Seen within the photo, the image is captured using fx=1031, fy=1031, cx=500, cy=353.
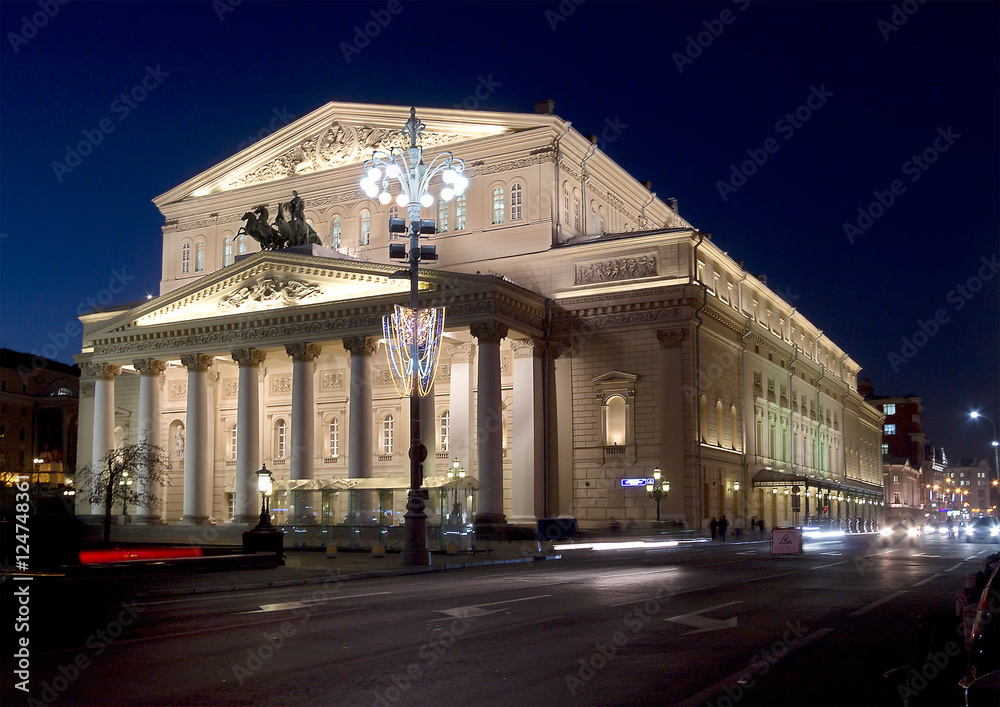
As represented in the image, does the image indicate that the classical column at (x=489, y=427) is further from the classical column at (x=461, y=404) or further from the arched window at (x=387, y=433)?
the arched window at (x=387, y=433)

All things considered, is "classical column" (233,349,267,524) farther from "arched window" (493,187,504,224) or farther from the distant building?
the distant building

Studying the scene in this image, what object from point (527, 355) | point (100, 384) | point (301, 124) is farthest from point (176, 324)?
point (527, 355)

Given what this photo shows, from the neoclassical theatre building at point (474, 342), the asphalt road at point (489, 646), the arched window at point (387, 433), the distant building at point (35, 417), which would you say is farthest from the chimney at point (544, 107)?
the distant building at point (35, 417)

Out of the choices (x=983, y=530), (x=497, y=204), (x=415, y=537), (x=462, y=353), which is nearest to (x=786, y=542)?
(x=415, y=537)

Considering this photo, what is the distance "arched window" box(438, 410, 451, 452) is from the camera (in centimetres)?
5659

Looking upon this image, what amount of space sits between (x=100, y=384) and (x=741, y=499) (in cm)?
3627

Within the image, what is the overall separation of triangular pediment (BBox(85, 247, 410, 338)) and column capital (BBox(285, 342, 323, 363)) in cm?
197

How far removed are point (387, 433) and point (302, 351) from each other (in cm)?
976

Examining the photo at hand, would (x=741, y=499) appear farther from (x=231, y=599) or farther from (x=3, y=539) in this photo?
(x=3, y=539)

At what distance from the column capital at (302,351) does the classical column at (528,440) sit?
1004cm

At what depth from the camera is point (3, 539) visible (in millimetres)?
12312

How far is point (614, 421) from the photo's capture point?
5153 centimetres

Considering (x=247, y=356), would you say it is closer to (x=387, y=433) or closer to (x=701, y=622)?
(x=387, y=433)

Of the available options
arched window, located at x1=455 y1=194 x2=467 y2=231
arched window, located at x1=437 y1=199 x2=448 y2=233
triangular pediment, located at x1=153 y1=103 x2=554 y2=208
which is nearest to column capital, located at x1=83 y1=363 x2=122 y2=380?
triangular pediment, located at x1=153 y1=103 x2=554 y2=208
